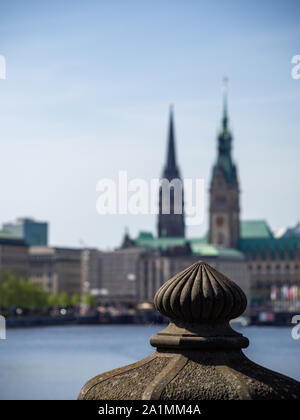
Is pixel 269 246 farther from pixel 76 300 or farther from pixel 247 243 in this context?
pixel 76 300

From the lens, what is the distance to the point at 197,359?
166 inches

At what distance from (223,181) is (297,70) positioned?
158m

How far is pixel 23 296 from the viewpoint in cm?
11038

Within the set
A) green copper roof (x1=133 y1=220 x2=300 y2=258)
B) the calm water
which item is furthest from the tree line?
green copper roof (x1=133 y1=220 x2=300 y2=258)

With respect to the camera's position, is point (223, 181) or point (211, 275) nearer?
point (211, 275)

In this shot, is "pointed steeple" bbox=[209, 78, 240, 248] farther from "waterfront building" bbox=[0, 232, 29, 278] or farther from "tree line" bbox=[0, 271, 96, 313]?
"tree line" bbox=[0, 271, 96, 313]

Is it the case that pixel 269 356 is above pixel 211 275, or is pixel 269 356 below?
below

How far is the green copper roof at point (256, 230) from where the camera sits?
17450 centimetres

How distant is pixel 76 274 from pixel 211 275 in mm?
151909

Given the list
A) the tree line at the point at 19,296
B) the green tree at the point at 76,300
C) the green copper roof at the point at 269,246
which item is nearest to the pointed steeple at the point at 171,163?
the green copper roof at the point at 269,246
